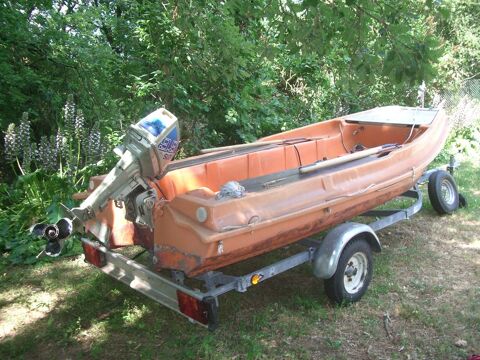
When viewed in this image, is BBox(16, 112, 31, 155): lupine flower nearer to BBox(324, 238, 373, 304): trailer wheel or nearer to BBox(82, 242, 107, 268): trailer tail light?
BBox(82, 242, 107, 268): trailer tail light

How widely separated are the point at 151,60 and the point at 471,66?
1317 centimetres

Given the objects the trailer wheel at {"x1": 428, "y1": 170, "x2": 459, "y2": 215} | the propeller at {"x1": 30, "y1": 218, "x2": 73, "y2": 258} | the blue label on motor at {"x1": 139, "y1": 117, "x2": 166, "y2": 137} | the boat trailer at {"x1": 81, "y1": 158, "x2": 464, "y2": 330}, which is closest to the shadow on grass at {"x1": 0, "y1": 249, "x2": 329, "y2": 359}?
the boat trailer at {"x1": 81, "y1": 158, "x2": 464, "y2": 330}

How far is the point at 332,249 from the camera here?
365 cm

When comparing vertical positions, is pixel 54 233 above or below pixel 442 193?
above

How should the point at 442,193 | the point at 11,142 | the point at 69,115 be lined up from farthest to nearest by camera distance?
the point at 442,193
the point at 69,115
the point at 11,142

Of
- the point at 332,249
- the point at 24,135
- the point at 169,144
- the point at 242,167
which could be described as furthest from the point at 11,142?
the point at 332,249

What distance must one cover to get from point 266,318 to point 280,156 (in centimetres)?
205

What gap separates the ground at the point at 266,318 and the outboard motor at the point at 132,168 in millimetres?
930

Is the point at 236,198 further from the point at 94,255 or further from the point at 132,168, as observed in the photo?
the point at 94,255

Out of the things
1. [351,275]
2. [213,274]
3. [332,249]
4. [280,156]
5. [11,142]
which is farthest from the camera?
[11,142]

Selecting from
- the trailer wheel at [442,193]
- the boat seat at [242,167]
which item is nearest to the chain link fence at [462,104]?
the trailer wheel at [442,193]

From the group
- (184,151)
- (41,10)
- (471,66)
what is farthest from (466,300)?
(471,66)

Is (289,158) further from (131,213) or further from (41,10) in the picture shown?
(41,10)

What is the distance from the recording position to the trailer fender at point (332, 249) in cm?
361
